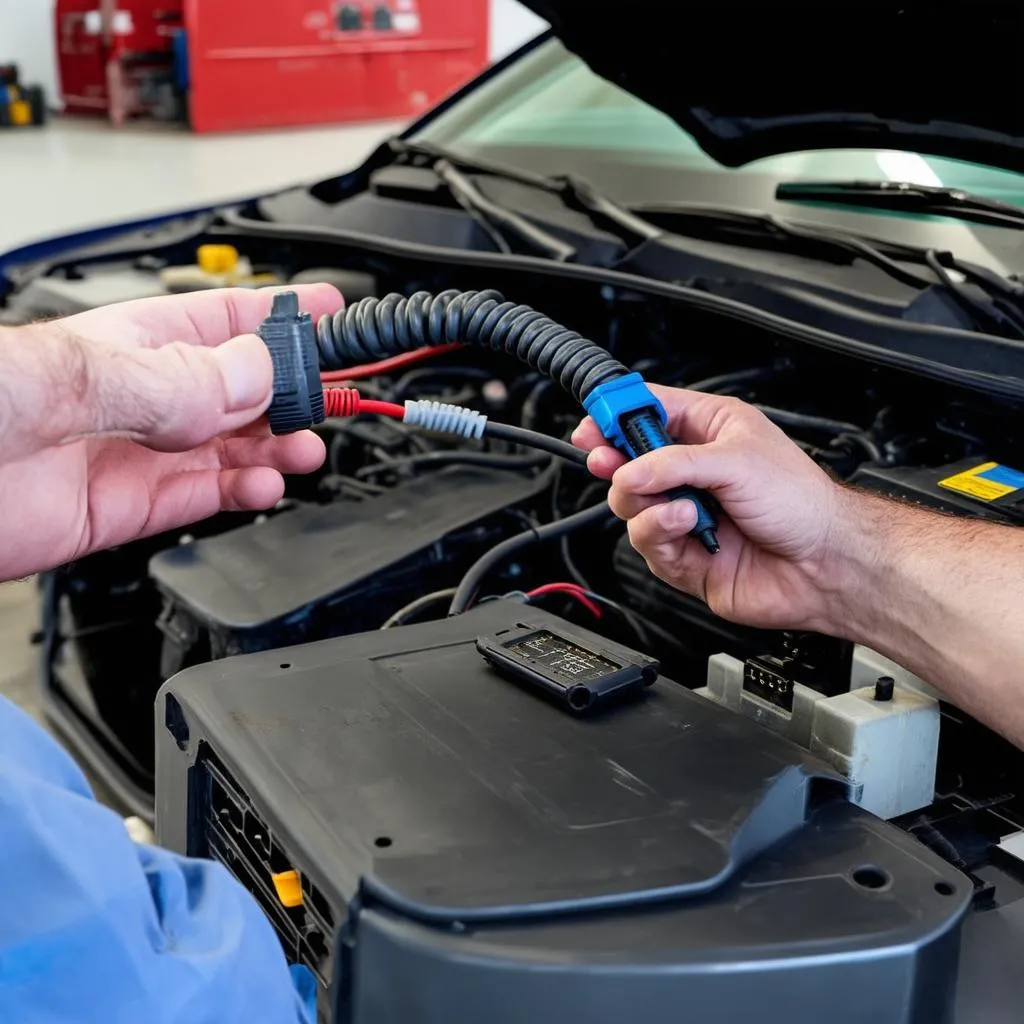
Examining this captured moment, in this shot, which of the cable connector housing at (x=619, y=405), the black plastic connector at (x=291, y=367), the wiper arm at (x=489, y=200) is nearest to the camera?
the black plastic connector at (x=291, y=367)

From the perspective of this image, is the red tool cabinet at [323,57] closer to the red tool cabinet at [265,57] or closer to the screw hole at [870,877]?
the red tool cabinet at [265,57]

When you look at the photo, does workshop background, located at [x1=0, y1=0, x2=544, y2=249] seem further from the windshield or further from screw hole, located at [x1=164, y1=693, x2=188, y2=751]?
screw hole, located at [x1=164, y1=693, x2=188, y2=751]

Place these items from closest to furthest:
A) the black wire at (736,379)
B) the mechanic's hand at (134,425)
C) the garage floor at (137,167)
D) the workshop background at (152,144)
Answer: the mechanic's hand at (134,425) < the black wire at (736,379) < the garage floor at (137,167) < the workshop background at (152,144)

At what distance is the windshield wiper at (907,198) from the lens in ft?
4.54

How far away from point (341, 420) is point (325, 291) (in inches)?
26.2

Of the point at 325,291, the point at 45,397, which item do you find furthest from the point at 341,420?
the point at 45,397

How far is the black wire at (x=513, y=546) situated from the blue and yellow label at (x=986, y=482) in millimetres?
347

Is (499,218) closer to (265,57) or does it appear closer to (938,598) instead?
(938,598)

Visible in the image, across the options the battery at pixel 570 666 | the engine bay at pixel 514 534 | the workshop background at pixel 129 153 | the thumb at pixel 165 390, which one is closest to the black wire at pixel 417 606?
the engine bay at pixel 514 534

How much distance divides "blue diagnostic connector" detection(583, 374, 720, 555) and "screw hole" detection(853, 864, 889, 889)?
304 mm

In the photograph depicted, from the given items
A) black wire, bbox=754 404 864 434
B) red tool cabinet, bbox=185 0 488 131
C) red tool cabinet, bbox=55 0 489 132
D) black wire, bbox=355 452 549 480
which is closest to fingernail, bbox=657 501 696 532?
black wire, bbox=754 404 864 434

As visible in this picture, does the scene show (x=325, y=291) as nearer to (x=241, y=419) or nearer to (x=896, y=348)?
(x=241, y=419)

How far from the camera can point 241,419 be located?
805 millimetres

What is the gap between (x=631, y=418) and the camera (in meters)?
0.95
